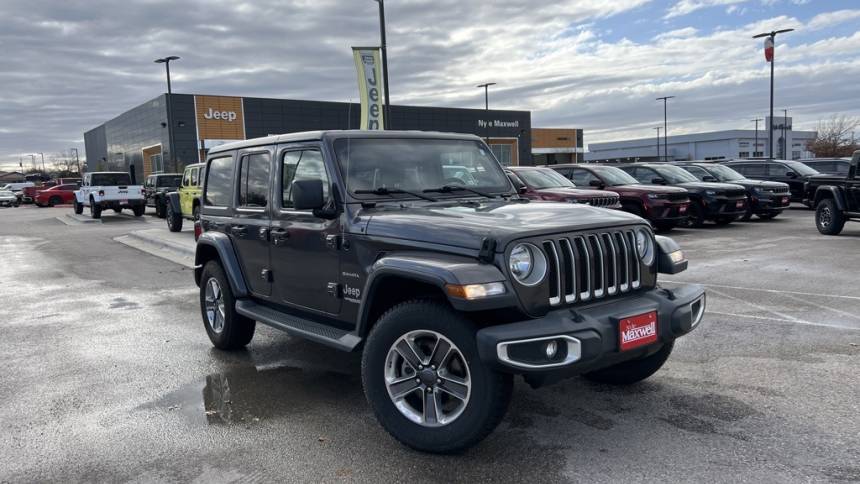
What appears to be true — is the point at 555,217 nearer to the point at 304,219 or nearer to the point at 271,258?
the point at 304,219

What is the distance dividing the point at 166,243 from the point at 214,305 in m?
10.1

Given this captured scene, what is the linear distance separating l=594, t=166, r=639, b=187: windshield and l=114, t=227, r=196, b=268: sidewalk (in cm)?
981

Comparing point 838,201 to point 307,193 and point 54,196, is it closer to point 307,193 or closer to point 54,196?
point 307,193

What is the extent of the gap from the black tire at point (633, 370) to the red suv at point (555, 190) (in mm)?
7944

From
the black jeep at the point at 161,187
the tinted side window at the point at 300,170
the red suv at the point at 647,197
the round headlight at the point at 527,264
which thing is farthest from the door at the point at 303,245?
the black jeep at the point at 161,187

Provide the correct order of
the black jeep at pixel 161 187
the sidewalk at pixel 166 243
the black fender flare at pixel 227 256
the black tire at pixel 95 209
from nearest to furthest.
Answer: the black fender flare at pixel 227 256, the sidewalk at pixel 166 243, the black jeep at pixel 161 187, the black tire at pixel 95 209

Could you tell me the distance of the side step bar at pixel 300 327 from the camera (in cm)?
423

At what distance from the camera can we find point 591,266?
3756mm

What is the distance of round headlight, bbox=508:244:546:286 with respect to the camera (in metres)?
3.49

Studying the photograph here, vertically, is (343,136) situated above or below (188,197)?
above

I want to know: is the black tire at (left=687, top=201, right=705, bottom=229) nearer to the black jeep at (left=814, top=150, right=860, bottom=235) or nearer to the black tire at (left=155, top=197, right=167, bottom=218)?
the black jeep at (left=814, top=150, right=860, bottom=235)

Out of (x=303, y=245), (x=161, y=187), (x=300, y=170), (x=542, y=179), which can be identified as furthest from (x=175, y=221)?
(x=303, y=245)

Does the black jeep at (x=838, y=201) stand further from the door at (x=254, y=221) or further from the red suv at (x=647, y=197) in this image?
the door at (x=254, y=221)

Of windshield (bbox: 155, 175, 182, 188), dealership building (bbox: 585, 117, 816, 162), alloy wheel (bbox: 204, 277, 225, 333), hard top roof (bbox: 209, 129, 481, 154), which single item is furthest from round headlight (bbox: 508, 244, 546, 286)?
dealership building (bbox: 585, 117, 816, 162)
